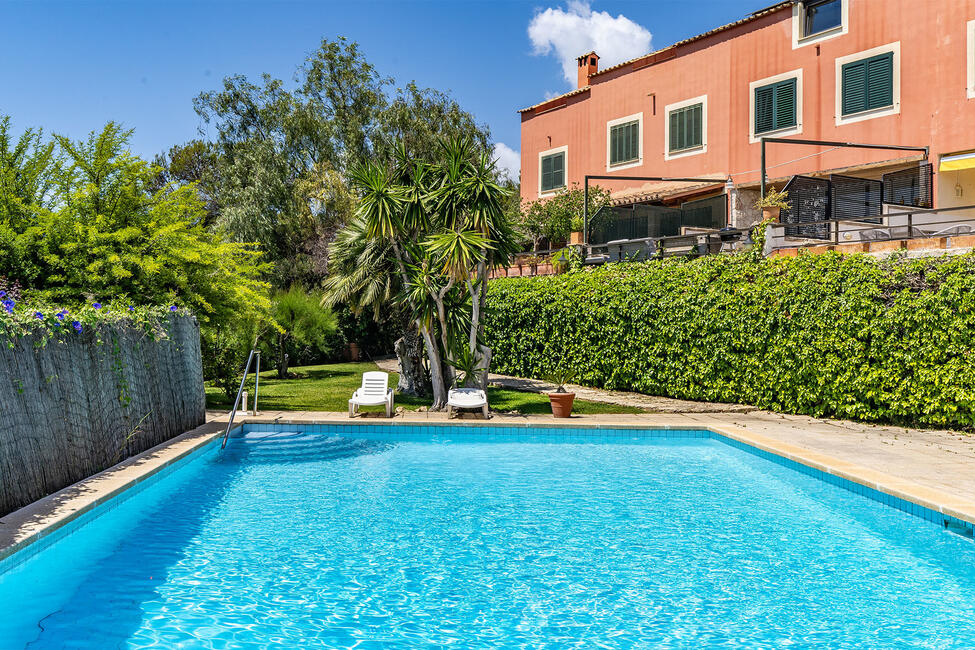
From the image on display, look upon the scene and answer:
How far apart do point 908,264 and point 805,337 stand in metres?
1.91

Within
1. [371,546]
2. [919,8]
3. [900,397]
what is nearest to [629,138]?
[919,8]

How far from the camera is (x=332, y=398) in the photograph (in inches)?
597

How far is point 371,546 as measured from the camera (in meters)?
6.29

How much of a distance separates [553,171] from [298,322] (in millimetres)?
11223

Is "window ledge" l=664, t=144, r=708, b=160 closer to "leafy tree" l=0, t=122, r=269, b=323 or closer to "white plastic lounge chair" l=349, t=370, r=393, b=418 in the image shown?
"white plastic lounge chair" l=349, t=370, r=393, b=418

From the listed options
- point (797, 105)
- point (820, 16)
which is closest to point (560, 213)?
point (797, 105)

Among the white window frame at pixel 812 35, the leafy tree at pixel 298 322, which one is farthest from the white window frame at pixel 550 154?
the leafy tree at pixel 298 322

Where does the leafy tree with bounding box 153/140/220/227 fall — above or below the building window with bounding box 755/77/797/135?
above

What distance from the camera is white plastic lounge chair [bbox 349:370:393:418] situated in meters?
11.9

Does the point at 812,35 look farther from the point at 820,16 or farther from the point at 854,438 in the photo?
the point at 854,438

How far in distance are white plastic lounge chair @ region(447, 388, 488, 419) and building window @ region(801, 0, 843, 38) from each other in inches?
555

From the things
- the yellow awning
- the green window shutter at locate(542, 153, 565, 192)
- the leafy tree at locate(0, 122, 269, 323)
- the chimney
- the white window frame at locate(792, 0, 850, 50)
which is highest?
the chimney

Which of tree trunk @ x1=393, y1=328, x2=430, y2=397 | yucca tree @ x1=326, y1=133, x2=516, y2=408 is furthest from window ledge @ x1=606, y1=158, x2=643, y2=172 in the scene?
yucca tree @ x1=326, y1=133, x2=516, y2=408

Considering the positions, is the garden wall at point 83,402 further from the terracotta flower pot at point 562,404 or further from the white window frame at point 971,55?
the white window frame at point 971,55
